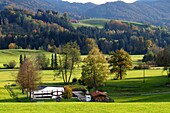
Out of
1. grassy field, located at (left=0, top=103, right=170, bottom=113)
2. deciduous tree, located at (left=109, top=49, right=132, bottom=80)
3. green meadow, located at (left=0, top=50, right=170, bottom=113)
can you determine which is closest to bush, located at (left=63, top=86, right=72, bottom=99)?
green meadow, located at (left=0, top=50, right=170, bottom=113)

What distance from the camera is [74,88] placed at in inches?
2980

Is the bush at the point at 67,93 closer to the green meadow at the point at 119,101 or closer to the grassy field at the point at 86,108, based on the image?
the green meadow at the point at 119,101

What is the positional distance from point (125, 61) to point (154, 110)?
197ft

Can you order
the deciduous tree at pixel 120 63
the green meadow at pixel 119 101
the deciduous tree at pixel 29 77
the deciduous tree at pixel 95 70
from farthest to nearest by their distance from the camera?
1. the deciduous tree at pixel 120 63
2. the deciduous tree at pixel 95 70
3. the deciduous tree at pixel 29 77
4. the green meadow at pixel 119 101

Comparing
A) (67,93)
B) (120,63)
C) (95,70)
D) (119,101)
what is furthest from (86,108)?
(120,63)

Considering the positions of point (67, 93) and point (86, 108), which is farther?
point (67, 93)

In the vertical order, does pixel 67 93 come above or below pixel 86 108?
below

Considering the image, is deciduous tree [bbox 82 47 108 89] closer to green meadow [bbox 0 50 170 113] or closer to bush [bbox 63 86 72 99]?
green meadow [bbox 0 50 170 113]

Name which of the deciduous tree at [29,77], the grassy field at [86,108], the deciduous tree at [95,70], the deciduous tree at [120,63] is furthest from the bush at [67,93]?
the deciduous tree at [120,63]

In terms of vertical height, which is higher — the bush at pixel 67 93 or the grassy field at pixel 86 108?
the grassy field at pixel 86 108

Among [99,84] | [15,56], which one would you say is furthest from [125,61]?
[15,56]

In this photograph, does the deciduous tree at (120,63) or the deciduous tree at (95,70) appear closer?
the deciduous tree at (95,70)

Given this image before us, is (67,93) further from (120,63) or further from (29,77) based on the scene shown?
(120,63)

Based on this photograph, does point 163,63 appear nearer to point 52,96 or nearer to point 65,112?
point 52,96
